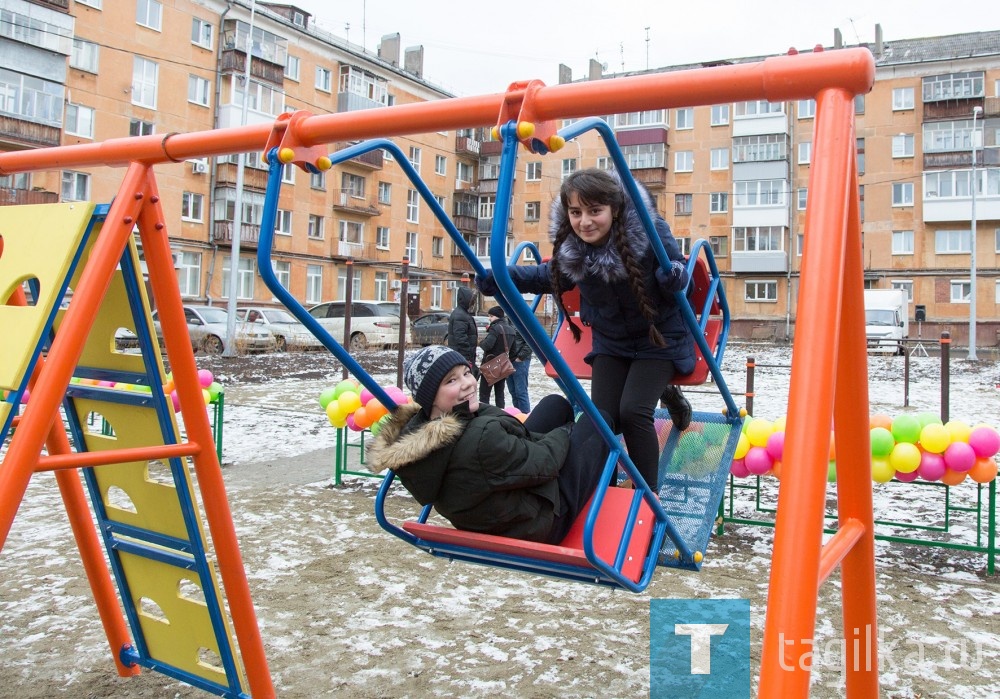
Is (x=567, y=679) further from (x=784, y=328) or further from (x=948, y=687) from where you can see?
(x=784, y=328)

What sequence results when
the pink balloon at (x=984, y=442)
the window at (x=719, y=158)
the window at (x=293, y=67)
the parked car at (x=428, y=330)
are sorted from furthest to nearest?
the window at (x=719, y=158), the window at (x=293, y=67), the parked car at (x=428, y=330), the pink balloon at (x=984, y=442)

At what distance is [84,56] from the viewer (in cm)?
2317

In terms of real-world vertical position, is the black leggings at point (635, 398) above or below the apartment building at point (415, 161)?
below

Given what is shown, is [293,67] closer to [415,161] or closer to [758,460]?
[415,161]

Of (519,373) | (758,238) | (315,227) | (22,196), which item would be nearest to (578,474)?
(519,373)

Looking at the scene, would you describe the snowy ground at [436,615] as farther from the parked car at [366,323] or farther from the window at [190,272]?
the window at [190,272]

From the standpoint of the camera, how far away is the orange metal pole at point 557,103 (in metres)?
1.59

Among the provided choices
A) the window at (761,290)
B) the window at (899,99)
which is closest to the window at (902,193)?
the window at (899,99)

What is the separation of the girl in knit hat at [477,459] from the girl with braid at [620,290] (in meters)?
0.34

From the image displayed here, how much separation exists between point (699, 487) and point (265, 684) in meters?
1.78

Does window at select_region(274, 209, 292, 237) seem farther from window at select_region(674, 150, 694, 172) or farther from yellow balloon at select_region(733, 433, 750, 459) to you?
yellow balloon at select_region(733, 433, 750, 459)

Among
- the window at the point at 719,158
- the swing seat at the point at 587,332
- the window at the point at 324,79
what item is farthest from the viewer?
the window at the point at 719,158

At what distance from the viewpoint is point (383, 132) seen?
2225 millimetres

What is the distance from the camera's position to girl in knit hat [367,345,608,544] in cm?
226
